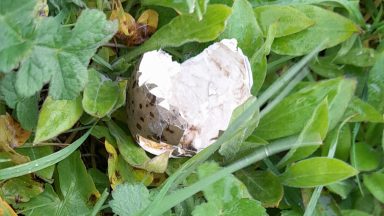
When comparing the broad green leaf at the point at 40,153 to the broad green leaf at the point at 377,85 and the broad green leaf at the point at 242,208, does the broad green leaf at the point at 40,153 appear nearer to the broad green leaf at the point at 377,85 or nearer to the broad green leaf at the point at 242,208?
the broad green leaf at the point at 242,208

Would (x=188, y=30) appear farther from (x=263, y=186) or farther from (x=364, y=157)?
(x=364, y=157)

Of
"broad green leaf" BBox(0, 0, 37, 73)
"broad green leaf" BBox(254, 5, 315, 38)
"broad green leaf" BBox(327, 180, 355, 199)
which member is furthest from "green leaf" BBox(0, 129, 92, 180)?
"broad green leaf" BBox(327, 180, 355, 199)

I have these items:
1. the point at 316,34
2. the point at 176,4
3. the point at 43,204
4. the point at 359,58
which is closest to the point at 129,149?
the point at 43,204

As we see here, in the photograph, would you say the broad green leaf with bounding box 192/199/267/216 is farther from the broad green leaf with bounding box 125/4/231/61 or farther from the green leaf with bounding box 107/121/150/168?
the broad green leaf with bounding box 125/4/231/61

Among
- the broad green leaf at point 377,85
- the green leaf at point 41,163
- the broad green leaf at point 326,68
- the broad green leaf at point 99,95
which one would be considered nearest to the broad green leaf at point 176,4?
the broad green leaf at point 99,95

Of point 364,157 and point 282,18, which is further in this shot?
point 364,157
